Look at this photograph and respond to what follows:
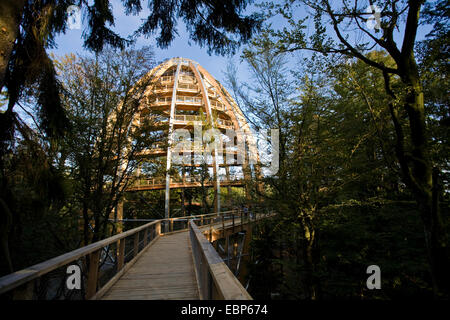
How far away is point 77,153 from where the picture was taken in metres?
5.96

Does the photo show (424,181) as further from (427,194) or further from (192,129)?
(192,129)

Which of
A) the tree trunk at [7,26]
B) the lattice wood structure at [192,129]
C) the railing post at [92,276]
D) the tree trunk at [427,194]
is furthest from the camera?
the lattice wood structure at [192,129]

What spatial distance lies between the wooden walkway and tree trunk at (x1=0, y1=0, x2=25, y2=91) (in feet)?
10.3

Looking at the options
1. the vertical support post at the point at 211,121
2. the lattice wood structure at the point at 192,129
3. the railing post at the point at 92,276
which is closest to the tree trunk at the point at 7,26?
the railing post at the point at 92,276

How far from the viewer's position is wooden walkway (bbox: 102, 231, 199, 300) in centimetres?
304

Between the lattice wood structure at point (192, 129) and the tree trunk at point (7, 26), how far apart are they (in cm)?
446

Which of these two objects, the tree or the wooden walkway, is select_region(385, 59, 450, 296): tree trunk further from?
the wooden walkway

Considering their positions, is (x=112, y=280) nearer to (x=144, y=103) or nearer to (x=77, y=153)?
(x=77, y=153)

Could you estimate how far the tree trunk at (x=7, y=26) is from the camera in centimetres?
179

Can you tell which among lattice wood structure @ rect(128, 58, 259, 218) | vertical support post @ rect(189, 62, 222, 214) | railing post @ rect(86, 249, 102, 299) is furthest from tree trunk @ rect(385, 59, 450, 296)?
vertical support post @ rect(189, 62, 222, 214)

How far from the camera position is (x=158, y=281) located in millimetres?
3705

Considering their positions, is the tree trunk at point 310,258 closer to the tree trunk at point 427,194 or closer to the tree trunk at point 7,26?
the tree trunk at point 427,194

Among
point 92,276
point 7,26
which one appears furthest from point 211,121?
point 7,26
